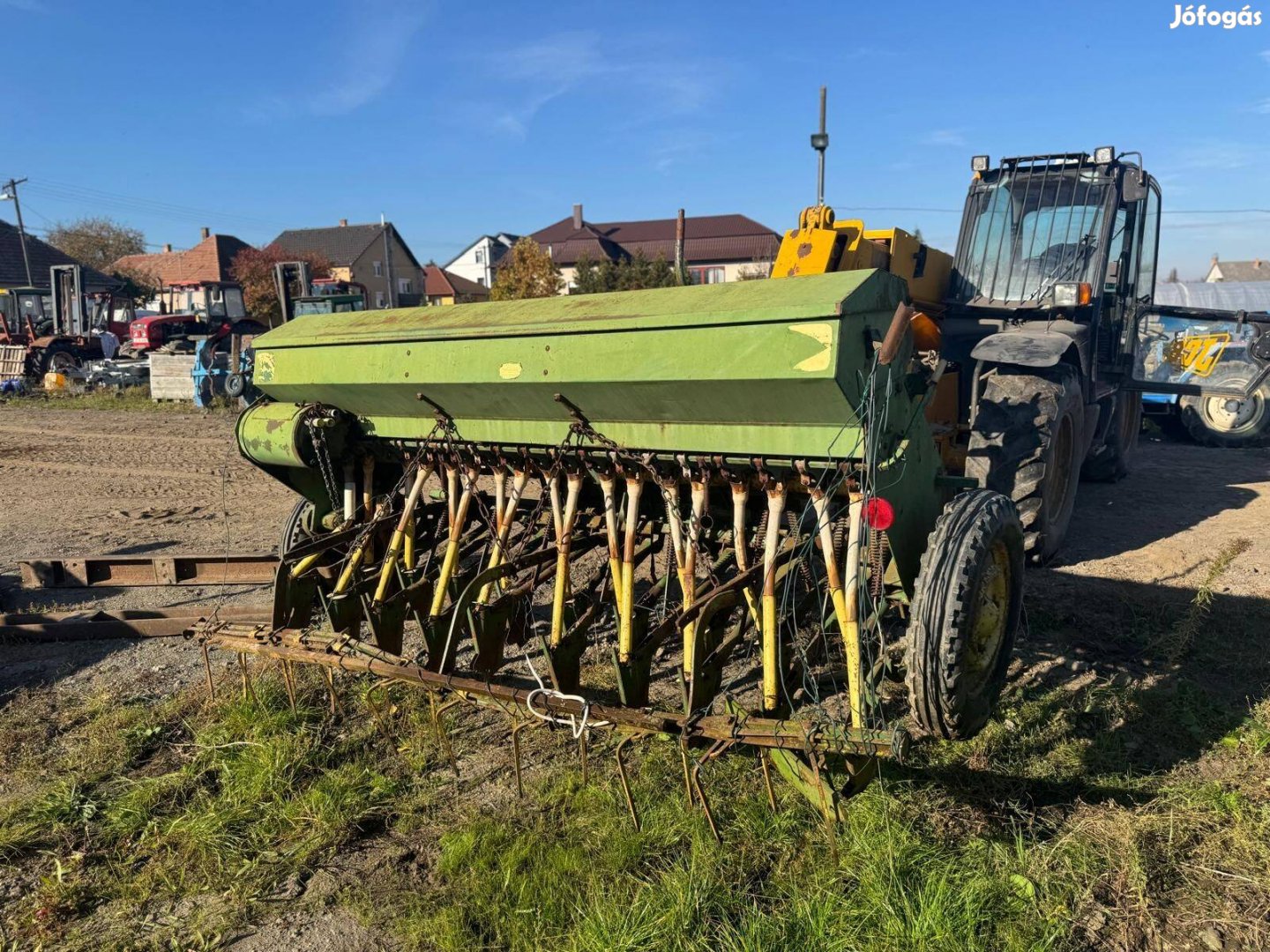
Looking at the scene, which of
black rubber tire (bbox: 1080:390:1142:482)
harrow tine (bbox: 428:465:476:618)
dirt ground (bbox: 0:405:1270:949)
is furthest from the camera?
black rubber tire (bbox: 1080:390:1142:482)

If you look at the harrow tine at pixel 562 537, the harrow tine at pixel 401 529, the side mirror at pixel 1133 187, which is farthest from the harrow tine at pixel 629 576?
the side mirror at pixel 1133 187

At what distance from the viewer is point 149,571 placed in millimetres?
5543

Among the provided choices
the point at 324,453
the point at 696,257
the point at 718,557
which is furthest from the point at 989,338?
the point at 696,257

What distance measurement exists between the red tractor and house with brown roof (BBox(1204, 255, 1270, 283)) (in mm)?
46945

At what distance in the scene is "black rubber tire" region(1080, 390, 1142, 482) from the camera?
26.6ft

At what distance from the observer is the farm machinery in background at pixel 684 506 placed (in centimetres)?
302

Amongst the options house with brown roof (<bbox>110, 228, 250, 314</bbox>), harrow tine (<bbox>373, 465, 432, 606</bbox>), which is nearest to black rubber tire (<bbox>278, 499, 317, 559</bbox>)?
harrow tine (<bbox>373, 465, 432, 606</bbox>)

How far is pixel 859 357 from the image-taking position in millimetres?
3072

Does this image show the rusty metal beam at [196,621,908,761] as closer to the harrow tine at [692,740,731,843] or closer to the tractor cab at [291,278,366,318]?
the harrow tine at [692,740,731,843]

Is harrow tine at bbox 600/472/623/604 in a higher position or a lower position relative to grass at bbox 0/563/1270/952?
higher

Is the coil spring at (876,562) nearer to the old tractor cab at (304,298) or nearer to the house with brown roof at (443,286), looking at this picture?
the old tractor cab at (304,298)

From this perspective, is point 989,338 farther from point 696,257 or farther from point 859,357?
point 696,257

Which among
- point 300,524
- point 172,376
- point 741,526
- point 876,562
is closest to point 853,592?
point 876,562

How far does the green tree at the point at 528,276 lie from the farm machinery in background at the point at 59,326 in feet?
35.6
